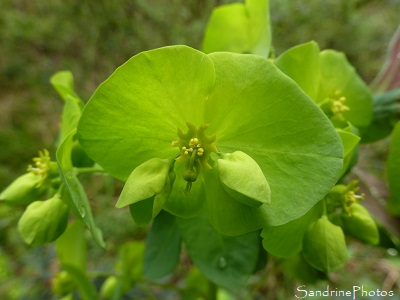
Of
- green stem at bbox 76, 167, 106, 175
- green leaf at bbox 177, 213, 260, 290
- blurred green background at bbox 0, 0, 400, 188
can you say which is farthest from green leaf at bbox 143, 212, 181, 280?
blurred green background at bbox 0, 0, 400, 188

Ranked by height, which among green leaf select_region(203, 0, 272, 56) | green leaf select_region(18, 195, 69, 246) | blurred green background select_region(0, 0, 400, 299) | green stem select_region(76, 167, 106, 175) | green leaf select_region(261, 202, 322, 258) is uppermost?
green leaf select_region(203, 0, 272, 56)

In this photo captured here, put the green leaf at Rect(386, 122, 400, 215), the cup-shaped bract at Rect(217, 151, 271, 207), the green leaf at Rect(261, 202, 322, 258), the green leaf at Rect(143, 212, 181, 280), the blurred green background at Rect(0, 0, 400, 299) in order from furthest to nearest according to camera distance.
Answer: the blurred green background at Rect(0, 0, 400, 299) → the green leaf at Rect(143, 212, 181, 280) → the green leaf at Rect(386, 122, 400, 215) → the green leaf at Rect(261, 202, 322, 258) → the cup-shaped bract at Rect(217, 151, 271, 207)

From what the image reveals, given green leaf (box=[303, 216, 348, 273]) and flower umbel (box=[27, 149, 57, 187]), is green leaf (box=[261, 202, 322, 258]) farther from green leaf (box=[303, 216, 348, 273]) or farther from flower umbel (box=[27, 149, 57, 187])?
flower umbel (box=[27, 149, 57, 187])

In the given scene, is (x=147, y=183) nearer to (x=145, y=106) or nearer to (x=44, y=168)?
(x=145, y=106)

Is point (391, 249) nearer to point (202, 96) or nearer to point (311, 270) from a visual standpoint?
point (311, 270)

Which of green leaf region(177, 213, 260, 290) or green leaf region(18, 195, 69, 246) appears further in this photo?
green leaf region(177, 213, 260, 290)

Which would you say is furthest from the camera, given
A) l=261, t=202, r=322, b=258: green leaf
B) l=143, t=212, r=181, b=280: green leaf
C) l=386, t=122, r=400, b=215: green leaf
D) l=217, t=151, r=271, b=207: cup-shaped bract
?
l=143, t=212, r=181, b=280: green leaf

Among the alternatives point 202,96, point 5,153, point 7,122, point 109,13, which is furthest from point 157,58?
point 7,122

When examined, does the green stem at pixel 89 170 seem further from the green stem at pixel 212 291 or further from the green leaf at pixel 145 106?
the green stem at pixel 212 291
